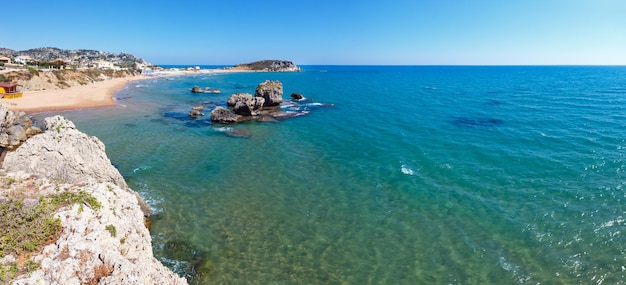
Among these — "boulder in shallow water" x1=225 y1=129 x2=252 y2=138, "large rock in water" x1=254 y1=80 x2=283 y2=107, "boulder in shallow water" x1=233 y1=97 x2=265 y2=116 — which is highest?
"large rock in water" x1=254 y1=80 x2=283 y2=107

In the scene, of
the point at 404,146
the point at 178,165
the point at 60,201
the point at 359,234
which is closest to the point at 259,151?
the point at 178,165

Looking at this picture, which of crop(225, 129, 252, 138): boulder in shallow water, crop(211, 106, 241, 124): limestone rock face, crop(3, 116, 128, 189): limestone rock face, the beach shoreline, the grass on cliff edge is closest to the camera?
the grass on cliff edge

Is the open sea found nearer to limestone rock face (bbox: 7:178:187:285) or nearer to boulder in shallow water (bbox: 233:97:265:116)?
limestone rock face (bbox: 7:178:187:285)

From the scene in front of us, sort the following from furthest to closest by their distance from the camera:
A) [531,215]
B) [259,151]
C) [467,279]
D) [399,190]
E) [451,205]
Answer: [259,151], [399,190], [451,205], [531,215], [467,279]

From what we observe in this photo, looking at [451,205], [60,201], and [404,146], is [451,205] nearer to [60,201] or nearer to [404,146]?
[404,146]

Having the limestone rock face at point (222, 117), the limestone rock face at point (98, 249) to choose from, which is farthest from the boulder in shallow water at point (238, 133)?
the limestone rock face at point (98, 249)

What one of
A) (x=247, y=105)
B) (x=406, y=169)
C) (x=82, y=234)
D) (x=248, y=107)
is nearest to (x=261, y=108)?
(x=248, y=107)

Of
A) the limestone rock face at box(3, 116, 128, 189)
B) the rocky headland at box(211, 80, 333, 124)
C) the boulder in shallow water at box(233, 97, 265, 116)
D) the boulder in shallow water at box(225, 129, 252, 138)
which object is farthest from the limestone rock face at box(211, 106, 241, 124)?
the limestone rock face at box(3, 116, 128, 189)

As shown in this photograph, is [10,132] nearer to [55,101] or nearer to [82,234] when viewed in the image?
[55,101]
